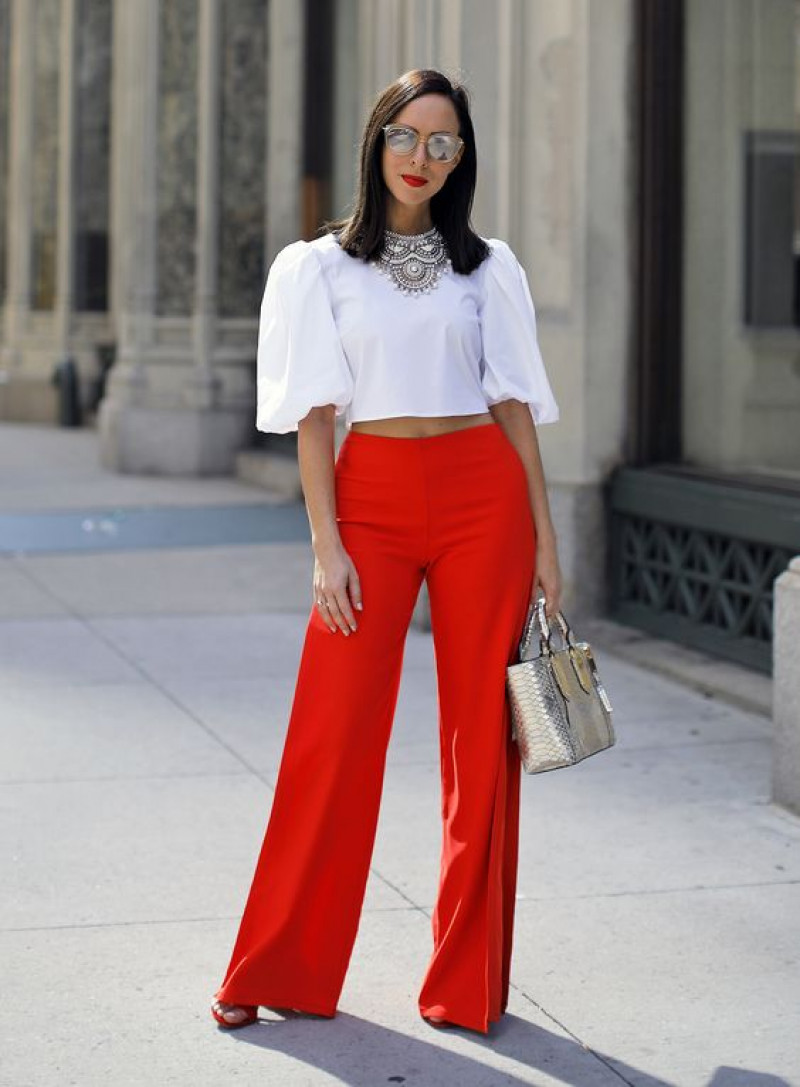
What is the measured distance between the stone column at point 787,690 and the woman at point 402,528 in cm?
185

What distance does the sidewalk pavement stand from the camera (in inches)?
155

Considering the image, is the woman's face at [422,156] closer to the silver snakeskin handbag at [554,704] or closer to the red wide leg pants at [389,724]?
the red wide leg pants at [389,724]

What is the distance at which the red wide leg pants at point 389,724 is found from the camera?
12.8 ft

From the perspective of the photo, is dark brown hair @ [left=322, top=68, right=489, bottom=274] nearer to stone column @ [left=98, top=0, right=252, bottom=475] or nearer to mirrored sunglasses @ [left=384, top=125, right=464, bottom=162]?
mirrored sunglasses @ [left=384, top=125, right=464, bottom=162]

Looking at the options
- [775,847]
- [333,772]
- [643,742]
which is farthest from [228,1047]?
[643,742]

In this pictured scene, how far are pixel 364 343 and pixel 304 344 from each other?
120 mm

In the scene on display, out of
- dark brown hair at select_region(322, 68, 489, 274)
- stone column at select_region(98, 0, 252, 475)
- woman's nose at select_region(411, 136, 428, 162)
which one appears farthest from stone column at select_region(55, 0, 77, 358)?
woman's nose at select_region(411, 136, 428, 162)

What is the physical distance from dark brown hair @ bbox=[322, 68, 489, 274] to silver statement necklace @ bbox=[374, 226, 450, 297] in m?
0.02

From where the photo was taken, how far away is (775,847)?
543 centimetres

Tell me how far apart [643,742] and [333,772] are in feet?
9.58

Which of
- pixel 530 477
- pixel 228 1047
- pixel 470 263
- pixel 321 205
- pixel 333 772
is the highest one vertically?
pixel 321 205

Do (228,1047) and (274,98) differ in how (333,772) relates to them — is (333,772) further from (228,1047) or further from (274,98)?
(274,98)

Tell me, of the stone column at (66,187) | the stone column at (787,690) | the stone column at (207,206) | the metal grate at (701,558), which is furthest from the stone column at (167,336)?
the stone column at (787,690)

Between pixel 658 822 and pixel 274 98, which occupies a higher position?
pixel 274 98
